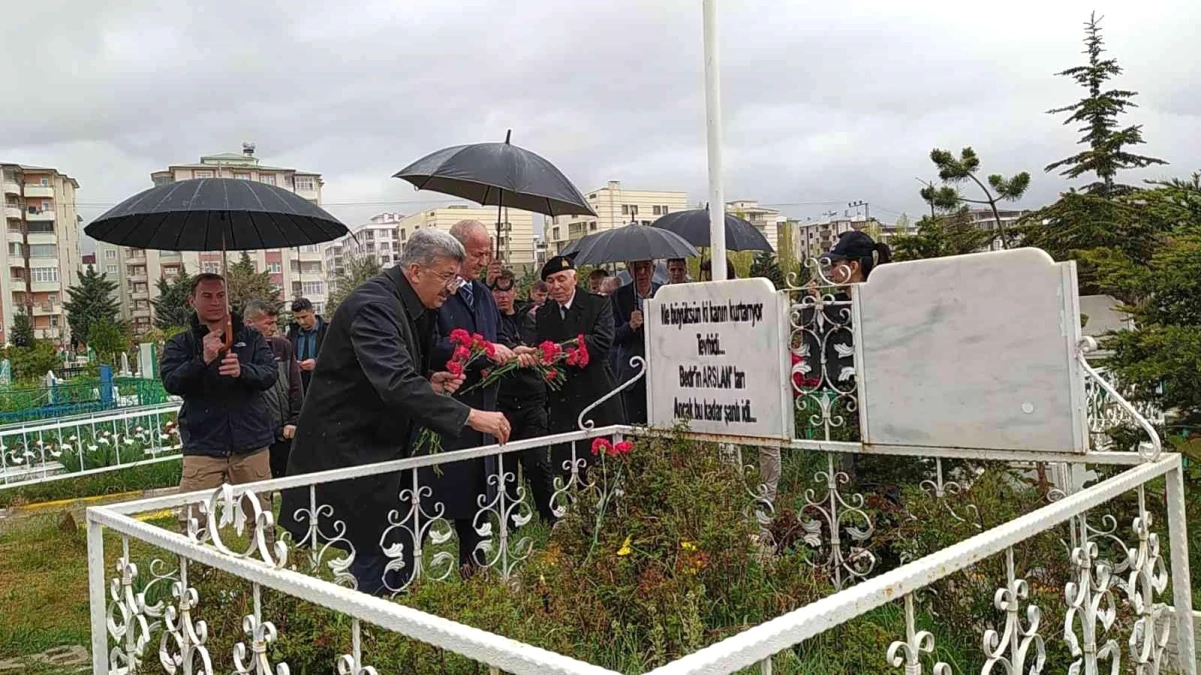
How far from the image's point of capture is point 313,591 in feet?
6.18

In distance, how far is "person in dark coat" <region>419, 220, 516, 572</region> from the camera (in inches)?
156

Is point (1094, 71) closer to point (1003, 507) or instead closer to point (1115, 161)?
point (1115, 161)

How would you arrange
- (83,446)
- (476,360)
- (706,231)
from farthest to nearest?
(83,446)
(706,231)
(476,360)

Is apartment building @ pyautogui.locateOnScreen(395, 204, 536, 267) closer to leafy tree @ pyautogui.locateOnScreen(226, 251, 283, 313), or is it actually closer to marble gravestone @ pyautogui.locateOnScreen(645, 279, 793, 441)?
leafy tree @ pyautogui.locateOnScreen(226, 251, 283, 313)

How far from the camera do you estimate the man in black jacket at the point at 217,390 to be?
455 centimetres

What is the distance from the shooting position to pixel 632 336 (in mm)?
5793

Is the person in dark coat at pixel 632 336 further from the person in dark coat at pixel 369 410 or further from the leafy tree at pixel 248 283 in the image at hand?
the leafy tree at pixel 248 283

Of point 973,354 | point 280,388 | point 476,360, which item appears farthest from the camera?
point 280,388

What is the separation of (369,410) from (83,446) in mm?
7812

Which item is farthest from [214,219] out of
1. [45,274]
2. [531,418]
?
[45,274]

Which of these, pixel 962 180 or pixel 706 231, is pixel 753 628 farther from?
pixel 962 180

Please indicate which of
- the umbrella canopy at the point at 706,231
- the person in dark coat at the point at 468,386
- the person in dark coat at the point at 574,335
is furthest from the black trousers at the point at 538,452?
the umbrella canopy at the point at 706,231

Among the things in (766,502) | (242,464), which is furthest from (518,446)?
(242,464)

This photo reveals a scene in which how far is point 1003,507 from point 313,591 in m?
2.42
